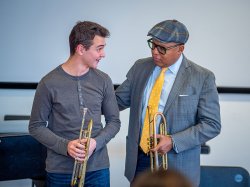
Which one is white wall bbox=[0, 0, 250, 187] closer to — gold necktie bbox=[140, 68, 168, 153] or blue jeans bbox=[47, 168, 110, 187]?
gold necktie bbox=[140, 68, 168, 153]

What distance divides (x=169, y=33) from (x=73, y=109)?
73 centimetres

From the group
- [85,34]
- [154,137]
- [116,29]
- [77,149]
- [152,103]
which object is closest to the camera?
[77,149]

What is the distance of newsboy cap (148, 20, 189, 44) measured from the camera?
9.42 feet

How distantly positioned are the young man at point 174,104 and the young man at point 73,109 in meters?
0.27

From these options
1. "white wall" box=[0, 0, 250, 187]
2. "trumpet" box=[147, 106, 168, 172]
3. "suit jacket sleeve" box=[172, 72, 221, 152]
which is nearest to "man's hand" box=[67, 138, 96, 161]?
"trumpet" box=[147, 106, 168, 172]

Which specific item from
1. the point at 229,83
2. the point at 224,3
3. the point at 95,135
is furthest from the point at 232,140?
the point at 95,135

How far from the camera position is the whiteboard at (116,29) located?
429cm

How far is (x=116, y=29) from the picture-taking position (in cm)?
432

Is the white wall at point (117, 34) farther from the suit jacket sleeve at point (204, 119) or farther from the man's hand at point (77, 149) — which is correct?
the man's hand at point (77, 149)

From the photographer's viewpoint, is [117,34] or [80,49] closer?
[80,49]

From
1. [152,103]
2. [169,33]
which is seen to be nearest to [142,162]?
[152,103]

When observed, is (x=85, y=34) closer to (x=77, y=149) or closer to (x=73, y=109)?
(x=73, y=109)

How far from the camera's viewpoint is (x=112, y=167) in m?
4.57

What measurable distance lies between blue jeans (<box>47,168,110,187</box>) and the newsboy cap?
0.83 metres
